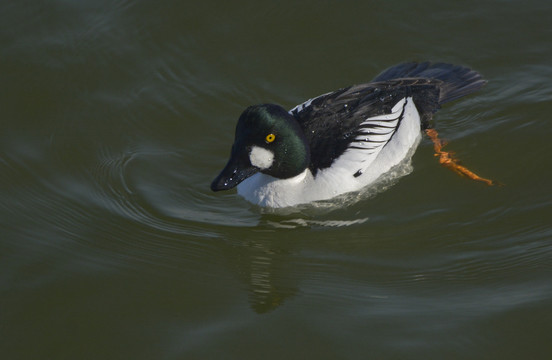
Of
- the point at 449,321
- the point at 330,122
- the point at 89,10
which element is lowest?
the point at 449,321

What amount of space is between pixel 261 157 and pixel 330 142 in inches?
32.0

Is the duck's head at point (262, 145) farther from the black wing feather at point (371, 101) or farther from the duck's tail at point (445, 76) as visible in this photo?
the duck's tail at point (445, 76)

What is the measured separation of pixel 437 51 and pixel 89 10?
14.3 feet

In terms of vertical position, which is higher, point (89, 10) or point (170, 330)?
point (89, 10)

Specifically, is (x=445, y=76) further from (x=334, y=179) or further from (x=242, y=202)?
(x=242, y=202)

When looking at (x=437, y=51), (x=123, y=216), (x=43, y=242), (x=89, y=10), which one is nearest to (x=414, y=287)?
(x=123, y=216)

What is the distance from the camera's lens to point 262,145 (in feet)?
22.3

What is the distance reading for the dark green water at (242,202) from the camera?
18.1 feet

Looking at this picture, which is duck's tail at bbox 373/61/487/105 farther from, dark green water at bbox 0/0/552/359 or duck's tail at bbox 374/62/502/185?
dark green water at bbox 0/0/552/359

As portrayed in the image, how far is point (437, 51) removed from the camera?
30.6 ft

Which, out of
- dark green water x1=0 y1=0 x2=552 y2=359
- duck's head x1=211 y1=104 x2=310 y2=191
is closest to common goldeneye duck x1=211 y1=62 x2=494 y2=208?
duck's head x1=211 y1=104 x2=310 y2=191

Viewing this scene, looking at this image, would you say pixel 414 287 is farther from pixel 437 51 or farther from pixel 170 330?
pixel 437 51

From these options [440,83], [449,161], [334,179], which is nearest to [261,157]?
[334,179]

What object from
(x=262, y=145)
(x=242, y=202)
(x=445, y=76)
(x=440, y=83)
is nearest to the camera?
(x=262, y=145)
